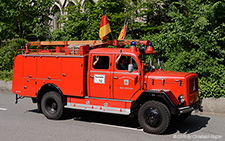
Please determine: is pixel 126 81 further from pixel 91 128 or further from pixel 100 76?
pixel 91 128

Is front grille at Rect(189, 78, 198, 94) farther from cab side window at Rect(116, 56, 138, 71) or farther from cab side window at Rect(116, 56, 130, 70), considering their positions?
cab side window at Rect(116, 56, 130, 70)

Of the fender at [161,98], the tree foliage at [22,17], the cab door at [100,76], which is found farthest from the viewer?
the tree foliage at [22,17]

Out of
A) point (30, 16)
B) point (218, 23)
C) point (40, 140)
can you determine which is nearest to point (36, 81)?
point (40, 140)

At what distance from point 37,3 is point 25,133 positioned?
12.7 metres

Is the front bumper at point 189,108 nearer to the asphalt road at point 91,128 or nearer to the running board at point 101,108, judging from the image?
the asphalt road at point 91,128

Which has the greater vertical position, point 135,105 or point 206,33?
point 206,33

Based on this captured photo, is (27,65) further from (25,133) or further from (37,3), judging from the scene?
(37,3)

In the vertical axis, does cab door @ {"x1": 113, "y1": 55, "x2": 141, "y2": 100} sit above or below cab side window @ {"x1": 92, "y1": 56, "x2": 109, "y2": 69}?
below

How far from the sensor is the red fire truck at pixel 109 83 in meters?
8.03

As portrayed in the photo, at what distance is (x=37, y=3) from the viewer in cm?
1884

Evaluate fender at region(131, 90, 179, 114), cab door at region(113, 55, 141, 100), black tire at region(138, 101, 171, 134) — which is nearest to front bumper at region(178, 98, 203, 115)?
fender at region(131, 90, 179, 114)

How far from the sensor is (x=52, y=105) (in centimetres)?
993

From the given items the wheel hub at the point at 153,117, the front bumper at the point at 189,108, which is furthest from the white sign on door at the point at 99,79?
the front bumper at the point at 189,108

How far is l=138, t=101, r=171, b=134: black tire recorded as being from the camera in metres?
7.82
